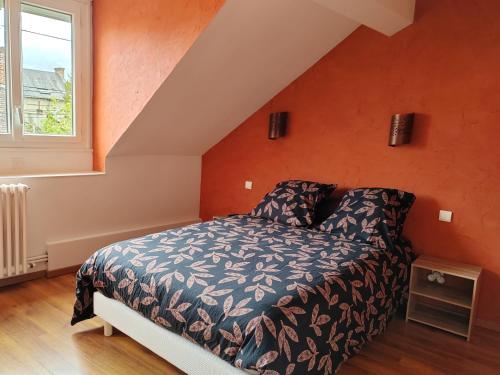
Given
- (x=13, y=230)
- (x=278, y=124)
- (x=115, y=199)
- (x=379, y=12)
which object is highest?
(x=379, y=12)

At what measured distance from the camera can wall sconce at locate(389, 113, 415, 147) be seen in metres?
2.82

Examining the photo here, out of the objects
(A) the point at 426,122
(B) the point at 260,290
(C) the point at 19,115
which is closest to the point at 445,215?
(A) the point at 426,122

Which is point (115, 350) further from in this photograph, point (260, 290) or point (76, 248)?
point (76, 248)

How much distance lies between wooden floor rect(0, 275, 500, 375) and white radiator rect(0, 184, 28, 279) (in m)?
0.24

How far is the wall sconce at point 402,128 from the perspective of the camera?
9.25 feet

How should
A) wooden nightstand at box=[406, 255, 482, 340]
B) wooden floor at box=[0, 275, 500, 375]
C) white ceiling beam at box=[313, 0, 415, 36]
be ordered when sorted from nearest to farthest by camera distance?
1. wooden floor at box=[0, 275, 500, 375]
2. white ceiling beam at box=[313, 0, 415, 36]
3. wooden nightstand at box=[406, 255, 482, 340]

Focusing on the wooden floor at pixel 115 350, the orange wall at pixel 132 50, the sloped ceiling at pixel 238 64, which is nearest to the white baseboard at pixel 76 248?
the wooden floor at pixel 115 350

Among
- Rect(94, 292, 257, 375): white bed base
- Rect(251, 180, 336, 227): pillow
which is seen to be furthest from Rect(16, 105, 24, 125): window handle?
Rect(251, 180, 336, 227): pillow

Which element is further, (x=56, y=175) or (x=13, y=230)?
(x=56, y=175)

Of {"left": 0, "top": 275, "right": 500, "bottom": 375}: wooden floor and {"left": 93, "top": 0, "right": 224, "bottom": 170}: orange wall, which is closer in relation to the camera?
{"left": 0, "top": 275, "right": 500, "bottom": 375}: wooden floor

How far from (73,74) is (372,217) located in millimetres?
2843

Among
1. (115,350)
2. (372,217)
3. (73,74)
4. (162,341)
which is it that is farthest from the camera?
(73,74)

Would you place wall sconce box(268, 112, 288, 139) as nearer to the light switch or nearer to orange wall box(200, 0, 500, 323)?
orange wall box(200, 0, 500, 323)

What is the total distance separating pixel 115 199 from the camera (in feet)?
11.6
